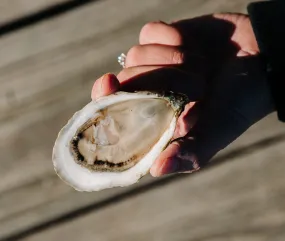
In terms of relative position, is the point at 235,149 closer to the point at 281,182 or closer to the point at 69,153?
the point at 281,182

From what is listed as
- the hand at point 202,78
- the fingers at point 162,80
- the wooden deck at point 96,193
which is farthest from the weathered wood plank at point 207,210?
the fingers at point 162,80

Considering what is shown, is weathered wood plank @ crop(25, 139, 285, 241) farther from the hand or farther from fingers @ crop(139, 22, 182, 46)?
fingers @ crop(139, 22, 182, 46)

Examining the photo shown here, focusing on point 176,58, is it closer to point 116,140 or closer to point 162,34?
point 162,34

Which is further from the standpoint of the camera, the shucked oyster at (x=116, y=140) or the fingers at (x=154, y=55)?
the fingers at (x=154, y=55)

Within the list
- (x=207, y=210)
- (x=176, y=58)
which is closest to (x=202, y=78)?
(x=176, y=58)

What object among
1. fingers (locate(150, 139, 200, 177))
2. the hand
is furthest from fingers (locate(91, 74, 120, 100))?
fingers (locate(150, 139, 200, 177))

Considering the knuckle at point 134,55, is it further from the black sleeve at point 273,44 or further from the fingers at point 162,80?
the black sleeve at point 273,44
